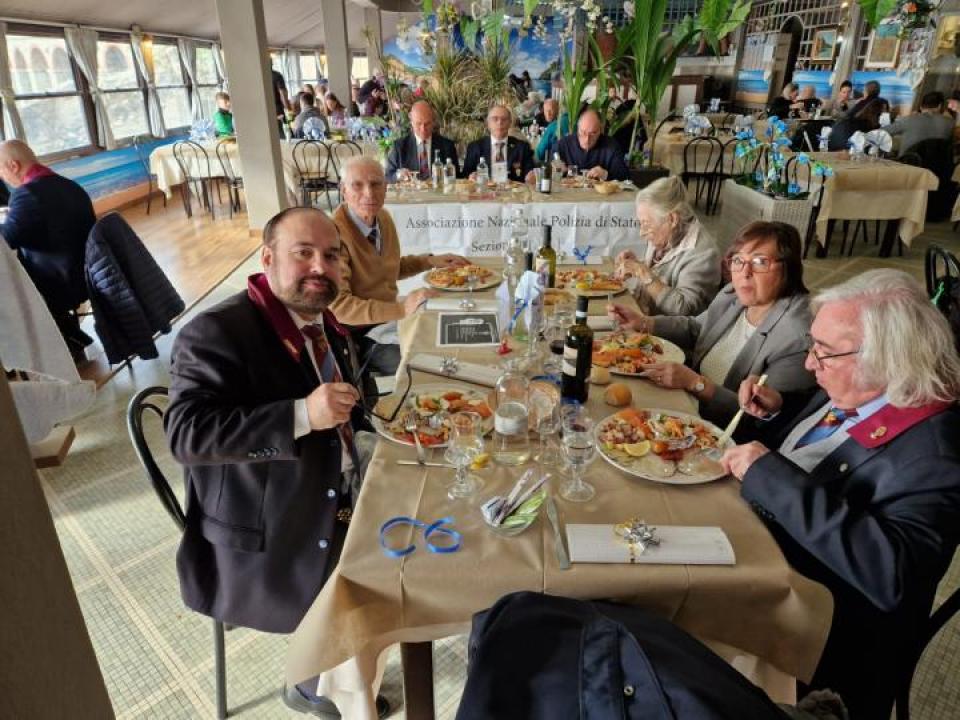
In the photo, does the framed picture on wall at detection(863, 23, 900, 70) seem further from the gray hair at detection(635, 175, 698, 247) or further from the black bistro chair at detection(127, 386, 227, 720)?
the black bistro chair at detection(127, 386, 227, 720)

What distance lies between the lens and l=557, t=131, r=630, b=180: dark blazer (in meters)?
4.88

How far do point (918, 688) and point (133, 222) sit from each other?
8.58m

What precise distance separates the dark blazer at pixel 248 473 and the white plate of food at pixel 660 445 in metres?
0.68

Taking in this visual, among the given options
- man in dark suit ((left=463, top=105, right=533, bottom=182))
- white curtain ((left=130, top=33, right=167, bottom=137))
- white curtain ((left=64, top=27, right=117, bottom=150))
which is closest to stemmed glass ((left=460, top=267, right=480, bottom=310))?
man in dark suit ((left=463, top=105, right=533, bottom=182))

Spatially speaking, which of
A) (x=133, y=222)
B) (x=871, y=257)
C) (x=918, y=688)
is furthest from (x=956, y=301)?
(x=133, y=222)

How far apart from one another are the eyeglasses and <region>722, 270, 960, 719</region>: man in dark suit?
1.48 feet

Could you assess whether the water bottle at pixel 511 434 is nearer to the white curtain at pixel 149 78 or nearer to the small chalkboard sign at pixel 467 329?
the small chalkboard sign at pixel 467 329

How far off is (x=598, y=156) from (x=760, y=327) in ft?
11.4

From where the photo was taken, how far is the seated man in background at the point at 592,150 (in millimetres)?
4805

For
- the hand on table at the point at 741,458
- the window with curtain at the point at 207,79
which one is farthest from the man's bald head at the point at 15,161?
the window with curtain at the point at 207,79

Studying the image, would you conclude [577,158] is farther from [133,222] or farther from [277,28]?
[277,28]

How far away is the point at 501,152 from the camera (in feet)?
16.1

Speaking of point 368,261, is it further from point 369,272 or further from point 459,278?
point 459,278

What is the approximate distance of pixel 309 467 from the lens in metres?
1.45
